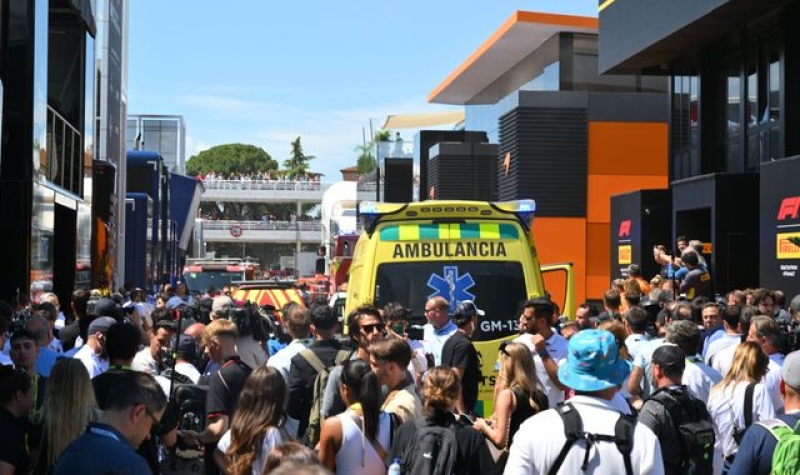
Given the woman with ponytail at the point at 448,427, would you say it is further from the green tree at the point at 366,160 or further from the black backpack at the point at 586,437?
the green tree at the point at 366,160

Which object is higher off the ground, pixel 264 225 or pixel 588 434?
pixel 264 225

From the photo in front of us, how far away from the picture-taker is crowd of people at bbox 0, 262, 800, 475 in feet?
16.2

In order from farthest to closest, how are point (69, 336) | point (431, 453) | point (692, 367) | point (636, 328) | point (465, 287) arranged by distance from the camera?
point (465, 287) < point (69, 336) < point (636, 328) < point (692, 367) < point (431, 453)

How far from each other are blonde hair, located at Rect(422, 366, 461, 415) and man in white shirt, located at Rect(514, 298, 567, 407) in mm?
A: 3251

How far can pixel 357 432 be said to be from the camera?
6.27 metres

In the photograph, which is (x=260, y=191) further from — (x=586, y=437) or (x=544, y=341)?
(x=586, y=437)

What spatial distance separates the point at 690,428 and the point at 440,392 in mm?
1387

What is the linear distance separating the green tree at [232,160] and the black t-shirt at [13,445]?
139 meters

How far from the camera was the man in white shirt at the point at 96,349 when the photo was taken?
354 inches

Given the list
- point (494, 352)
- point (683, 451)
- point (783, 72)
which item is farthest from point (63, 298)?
point (683, 451)

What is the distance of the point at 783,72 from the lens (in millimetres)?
23906

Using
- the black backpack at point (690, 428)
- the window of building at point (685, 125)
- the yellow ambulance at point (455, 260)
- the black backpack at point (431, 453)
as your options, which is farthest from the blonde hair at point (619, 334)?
the window of building at point (685, 125)

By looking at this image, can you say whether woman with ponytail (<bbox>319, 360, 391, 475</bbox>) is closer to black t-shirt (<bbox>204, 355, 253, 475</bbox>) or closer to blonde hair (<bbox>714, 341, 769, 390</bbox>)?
black t-shirt (<bbox>204, 355, 253, 475</bbox>)

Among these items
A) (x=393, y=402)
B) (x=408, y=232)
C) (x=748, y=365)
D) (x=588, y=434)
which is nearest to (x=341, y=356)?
(x=393, y=402)
